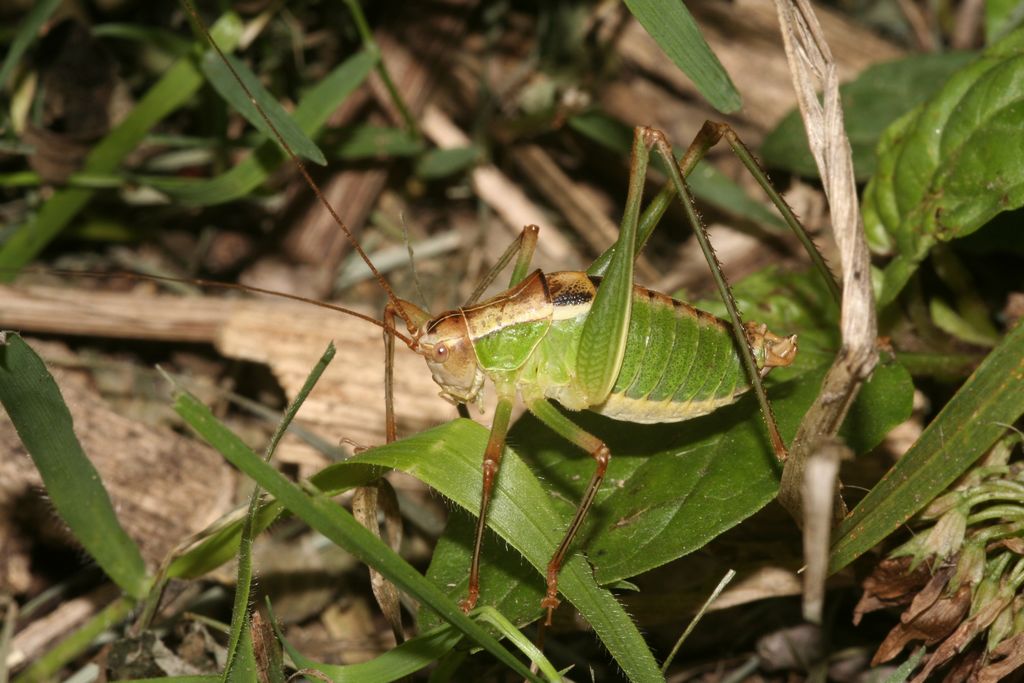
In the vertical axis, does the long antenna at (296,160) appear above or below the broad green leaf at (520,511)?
above

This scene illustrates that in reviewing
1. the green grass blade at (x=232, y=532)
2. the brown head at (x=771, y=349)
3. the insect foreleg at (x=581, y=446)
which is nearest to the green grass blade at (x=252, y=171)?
the green grass blade at (x=232, y=532)

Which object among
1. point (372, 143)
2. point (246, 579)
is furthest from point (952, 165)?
point (372, 143)

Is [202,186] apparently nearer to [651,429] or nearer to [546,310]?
[546,310]

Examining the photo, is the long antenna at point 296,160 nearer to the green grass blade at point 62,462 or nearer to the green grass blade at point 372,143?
the green grass blade at point 62,462

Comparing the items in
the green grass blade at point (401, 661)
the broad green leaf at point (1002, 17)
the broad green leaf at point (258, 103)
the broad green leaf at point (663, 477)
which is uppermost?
the broad green leaf at point (1002, 17)

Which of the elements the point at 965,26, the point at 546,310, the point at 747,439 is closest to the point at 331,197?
the point at 546,310
